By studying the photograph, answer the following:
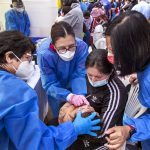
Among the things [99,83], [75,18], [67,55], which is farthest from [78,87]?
[75,18]

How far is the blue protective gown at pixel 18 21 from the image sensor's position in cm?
368

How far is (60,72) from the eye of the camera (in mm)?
1822

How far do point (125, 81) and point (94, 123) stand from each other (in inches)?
19.0

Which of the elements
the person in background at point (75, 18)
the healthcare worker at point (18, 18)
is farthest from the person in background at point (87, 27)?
the healthcare worker at point (18, 18)

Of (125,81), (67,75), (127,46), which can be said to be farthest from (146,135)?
(67,75)

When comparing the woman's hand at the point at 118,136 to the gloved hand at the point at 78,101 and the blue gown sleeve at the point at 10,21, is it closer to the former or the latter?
the gloved hand at the point at 78,101

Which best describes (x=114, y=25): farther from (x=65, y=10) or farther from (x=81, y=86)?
(x=65, y=10)

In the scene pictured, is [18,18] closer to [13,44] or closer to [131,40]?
[13,44]

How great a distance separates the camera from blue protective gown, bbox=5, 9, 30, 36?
3.68 metres

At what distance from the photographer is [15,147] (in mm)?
1041

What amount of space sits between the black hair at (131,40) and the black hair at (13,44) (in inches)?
17.4

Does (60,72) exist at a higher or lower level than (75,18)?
lower

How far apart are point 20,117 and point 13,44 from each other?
0.36m

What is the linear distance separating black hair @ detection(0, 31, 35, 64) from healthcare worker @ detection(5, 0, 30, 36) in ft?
8.18
